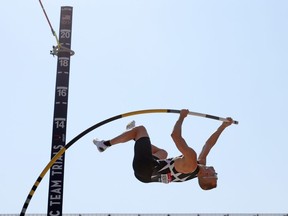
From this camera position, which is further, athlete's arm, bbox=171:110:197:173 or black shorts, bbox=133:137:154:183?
black shorts, bbox=133:137:154:183

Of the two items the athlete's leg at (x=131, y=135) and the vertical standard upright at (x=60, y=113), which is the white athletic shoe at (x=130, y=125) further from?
the vertical standard upright at (x=60, y=113)

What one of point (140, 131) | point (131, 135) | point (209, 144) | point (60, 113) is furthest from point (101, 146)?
point (60, 113)

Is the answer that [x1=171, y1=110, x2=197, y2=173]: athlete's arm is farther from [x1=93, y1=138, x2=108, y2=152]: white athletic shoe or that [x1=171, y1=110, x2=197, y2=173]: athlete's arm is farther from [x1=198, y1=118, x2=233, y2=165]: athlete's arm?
[x1=93, y1=138, x2=108, y2=152]: white athletic shoe

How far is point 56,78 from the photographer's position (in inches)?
619

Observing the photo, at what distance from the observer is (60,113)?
1543 centimetres

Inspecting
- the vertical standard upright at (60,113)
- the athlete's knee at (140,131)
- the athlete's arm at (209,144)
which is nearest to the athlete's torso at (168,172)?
the athlete's knee at (140,131)

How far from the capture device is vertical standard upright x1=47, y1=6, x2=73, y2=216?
1499 cm

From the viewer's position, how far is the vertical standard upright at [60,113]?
15.0m

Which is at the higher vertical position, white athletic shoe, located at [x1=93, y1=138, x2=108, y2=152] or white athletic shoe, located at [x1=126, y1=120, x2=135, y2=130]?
white athletic shoe, located at [x1=126, y1=120, x2=135, y2=130]

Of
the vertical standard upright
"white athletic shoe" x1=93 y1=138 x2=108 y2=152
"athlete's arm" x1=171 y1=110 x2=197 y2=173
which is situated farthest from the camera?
the vertical standard upright

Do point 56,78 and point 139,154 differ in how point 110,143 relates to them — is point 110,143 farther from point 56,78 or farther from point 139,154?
point 56,78

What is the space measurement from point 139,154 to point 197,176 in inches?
35.1

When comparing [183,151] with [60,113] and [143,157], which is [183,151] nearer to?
[143,157]

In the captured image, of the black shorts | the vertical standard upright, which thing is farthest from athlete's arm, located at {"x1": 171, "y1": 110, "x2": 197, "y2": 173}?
the vertical standard upright
